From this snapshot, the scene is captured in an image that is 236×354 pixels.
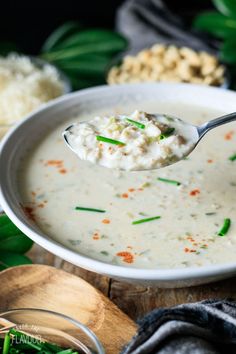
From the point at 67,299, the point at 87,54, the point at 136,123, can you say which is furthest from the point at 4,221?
the point at 87,54

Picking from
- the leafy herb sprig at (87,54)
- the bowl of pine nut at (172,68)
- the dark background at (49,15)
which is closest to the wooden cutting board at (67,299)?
the bowl of pine nut at (172,68)

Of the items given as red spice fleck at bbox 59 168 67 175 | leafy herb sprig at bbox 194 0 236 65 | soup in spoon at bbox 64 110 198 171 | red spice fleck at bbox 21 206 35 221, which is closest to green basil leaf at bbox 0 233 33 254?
red spice fleck at bbox 21 206 35 221

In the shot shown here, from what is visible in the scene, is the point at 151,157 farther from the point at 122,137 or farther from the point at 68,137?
the point at 68,137

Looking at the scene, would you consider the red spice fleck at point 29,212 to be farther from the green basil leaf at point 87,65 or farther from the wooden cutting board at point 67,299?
the green basil leaf at point 87,65

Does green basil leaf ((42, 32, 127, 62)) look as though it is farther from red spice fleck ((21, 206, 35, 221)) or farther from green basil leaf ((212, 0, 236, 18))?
red spice fleck ((21, 206, 35, 221))

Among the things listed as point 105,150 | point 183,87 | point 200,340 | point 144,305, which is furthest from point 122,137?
point 183,87

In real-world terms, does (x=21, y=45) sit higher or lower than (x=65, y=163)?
lower
